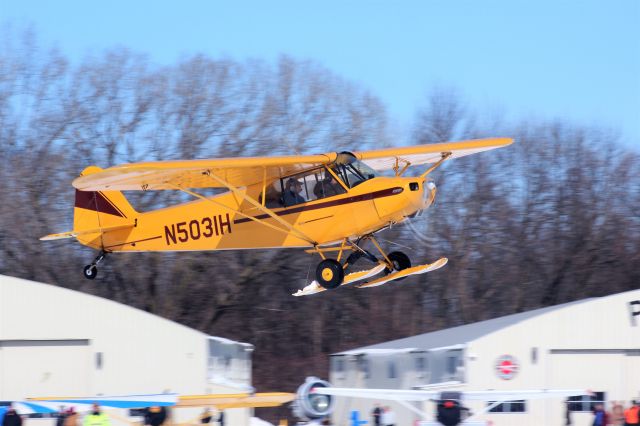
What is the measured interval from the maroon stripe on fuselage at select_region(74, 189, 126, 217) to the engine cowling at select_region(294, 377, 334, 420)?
5236 millimetres

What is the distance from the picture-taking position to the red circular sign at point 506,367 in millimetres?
21188

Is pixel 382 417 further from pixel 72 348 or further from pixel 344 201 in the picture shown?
pixel 72 348

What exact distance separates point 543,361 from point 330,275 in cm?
796

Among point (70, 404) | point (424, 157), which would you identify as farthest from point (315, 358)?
point (70, 404)

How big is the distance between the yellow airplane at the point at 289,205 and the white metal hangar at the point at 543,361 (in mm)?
5494

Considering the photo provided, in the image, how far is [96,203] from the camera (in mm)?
18578

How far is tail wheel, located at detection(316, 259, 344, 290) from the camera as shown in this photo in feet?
51.1

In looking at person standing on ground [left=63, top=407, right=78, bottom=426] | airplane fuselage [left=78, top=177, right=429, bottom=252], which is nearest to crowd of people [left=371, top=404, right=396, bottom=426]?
airplane fuselage [left=78, top=177, right=429, bottom=252]

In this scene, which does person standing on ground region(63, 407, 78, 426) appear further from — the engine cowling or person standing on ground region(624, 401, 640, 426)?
person standing on ground region(624, 401, 640, 426)

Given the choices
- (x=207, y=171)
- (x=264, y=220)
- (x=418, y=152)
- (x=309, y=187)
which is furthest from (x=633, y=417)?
(x=207, y=171)

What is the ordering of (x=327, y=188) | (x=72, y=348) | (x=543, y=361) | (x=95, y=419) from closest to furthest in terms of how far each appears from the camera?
(x=95, y=419), (x=327, y=188), (x=72, y=348), (x=543, y=361)

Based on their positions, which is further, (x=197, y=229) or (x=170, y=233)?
(x=170, y=233)

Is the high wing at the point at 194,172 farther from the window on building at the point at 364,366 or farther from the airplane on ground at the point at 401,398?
the window on building at the point at 364,366

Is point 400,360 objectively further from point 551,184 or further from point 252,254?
point 551,184
